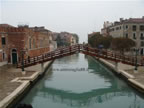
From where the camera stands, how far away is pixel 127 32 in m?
38.9

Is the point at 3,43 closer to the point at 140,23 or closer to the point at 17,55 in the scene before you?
the point at 17,55

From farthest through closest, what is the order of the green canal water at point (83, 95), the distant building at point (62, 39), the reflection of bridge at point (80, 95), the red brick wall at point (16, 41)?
the distant building at point (62, 39), the red brick wall at point (16, 41), the reflection of bridge at point (80, 95), the green canal water at point (83, 95)

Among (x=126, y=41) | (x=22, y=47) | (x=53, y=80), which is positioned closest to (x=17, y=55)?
(x=22, y=47)

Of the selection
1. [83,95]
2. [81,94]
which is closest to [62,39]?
[81,94]

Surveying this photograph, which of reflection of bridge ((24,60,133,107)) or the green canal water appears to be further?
reflection of bridge ((24,60,133,107))

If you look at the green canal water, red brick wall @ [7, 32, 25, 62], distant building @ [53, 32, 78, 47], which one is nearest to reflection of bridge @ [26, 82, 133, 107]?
the green canal water

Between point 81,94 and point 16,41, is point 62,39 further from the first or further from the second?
point 81,94

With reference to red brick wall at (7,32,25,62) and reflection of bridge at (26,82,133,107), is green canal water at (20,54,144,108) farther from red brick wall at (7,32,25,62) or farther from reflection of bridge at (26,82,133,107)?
red brick wall at (7,32,25,62)

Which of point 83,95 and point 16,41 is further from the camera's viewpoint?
point 16,41

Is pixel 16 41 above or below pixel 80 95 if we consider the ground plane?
above

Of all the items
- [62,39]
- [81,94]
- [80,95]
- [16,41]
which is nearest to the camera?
[80,95]

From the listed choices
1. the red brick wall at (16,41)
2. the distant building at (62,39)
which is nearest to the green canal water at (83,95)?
the red brick wall at (16,41)

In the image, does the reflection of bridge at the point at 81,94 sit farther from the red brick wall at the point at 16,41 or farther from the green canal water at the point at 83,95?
the red brick wall at the point at 16,41

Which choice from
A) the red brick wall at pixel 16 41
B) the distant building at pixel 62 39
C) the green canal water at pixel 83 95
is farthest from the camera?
the distant building at pixel 62 39
